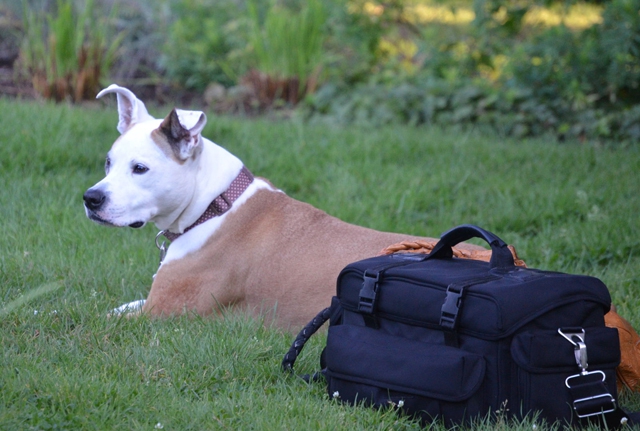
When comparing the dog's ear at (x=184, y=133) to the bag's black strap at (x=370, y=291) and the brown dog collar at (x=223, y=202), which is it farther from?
the bag's black strap at (x=370, y=291)

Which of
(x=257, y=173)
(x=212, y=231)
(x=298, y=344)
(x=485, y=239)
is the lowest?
(x=257, y=173)

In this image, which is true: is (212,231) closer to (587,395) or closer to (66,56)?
(587,395)

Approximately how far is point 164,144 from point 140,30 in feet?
22.5

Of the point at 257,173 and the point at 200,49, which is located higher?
the point at 200,49

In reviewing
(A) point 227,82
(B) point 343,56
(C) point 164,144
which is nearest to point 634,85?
(B) point 343,56

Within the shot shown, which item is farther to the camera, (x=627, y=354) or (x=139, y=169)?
(x=139, y=169)

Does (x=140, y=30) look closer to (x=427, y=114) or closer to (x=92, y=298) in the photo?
(x=427, y=114)

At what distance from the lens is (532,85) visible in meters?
8.18

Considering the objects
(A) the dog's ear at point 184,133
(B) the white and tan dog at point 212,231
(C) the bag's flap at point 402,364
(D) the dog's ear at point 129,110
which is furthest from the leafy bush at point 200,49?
(C) the bag's flap at point 402,364

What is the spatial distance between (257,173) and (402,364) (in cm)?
387

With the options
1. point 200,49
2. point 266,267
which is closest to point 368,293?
point 266,267

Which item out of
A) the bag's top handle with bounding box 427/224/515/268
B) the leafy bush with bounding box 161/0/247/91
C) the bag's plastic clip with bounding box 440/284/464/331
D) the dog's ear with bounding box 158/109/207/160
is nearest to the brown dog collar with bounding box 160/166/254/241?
the dog's ear with bounding box 158/109/207/160

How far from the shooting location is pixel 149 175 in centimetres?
387

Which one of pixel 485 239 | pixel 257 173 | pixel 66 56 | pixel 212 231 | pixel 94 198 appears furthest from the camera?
pixel 66 56
